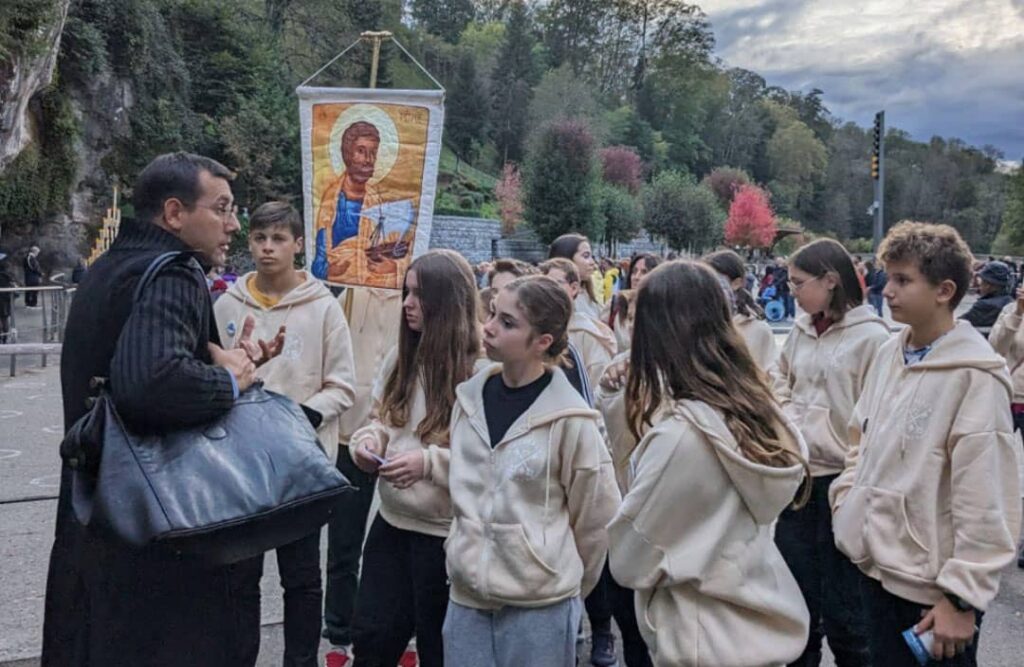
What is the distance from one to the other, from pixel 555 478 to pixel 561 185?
142ft

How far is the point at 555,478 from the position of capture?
8.19 feet

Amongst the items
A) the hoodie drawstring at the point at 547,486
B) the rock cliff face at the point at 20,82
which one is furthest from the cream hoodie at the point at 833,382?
the rock cliff face at the point at 20,82

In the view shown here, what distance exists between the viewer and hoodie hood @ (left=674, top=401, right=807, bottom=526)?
212 centimetres

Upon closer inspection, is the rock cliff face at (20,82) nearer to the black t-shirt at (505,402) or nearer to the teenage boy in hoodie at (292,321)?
the teenage boy in hoodie at (292,321)

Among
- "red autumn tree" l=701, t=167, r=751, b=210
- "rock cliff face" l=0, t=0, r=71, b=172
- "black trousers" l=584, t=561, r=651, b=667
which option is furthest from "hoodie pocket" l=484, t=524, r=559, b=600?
"red autumn tree" l=701, t=167, r=751, b=210

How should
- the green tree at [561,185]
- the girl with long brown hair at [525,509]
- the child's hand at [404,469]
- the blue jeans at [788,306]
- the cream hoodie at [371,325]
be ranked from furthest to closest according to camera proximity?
the green tree at [561,185], the blue jeans at [788,306], the cream hoodie at [371,325], the child's hand at [404,469], the girl with long brown hair at [525,509]

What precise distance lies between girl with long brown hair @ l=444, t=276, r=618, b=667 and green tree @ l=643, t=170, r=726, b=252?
52.0m

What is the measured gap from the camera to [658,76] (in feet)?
288

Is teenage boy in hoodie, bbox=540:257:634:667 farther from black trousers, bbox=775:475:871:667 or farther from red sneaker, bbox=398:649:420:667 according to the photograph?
red sneaker, bbox=398:649:420:667

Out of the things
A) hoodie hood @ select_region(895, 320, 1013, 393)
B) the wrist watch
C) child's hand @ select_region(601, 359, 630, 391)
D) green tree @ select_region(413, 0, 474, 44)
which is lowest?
the wrist watch

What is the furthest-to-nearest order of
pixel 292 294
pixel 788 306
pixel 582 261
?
pixel 788 306, pixel 582 261, pixel 292 294

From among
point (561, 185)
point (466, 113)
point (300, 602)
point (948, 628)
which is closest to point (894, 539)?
point (948, 628)

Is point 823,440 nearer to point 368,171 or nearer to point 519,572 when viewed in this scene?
point 519,572

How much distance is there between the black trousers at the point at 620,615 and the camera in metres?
3.39
